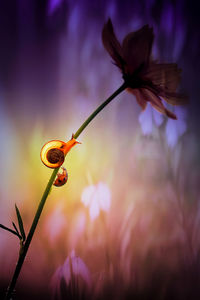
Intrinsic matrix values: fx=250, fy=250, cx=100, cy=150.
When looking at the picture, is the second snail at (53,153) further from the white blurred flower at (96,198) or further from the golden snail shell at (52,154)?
the white blurred flower at (96,198)

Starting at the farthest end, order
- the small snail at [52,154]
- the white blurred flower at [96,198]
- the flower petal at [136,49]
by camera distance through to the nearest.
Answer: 1. the white blurred flower at [96,198]
2. the flower petal at [136,49]
3. the small snail at [52,154]

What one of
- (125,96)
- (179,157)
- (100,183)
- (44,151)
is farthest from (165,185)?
(44,151)

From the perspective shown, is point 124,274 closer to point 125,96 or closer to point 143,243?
point 143,243

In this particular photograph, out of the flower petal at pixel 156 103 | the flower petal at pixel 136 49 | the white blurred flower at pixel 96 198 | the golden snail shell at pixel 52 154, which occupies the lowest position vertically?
the white blurred flower at pixel 96 198

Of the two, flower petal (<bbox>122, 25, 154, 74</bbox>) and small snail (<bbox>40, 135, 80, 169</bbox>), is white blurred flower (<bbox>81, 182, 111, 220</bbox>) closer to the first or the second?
small snail (<bbox>40, 135, 80, 169</bbox>)

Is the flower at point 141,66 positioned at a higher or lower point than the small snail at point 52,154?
higher

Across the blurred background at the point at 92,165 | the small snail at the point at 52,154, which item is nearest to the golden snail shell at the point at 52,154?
the small snail at the point at 52,154

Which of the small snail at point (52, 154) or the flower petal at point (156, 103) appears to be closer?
the small snail at point (52, 154)

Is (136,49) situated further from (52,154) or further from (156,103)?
(52,154)

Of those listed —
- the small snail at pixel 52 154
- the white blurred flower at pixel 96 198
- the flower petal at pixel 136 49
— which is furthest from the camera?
the white blurred flower at pixel 96 198
